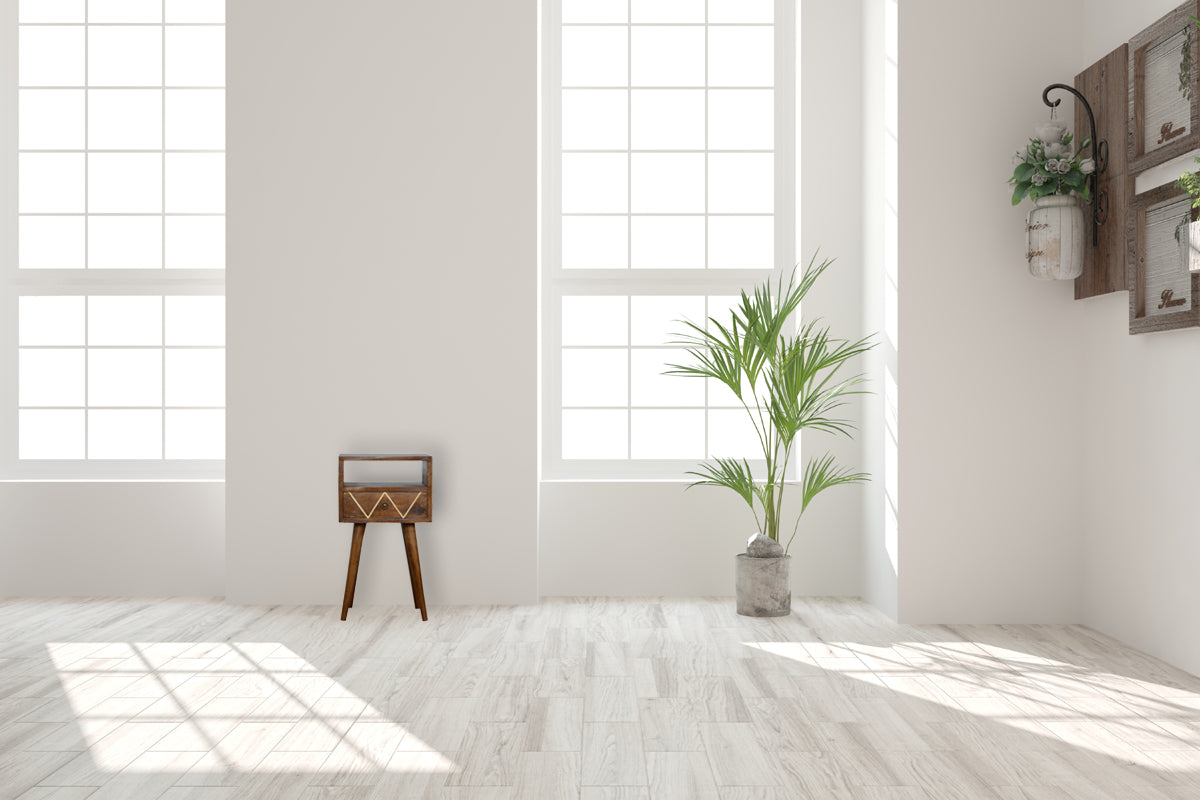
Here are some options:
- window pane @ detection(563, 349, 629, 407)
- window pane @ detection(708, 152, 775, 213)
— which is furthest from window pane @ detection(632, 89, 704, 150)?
window pane @ detection(563, 349, 629, 407)

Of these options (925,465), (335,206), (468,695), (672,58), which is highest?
(672,58)

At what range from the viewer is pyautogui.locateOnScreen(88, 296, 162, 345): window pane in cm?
466

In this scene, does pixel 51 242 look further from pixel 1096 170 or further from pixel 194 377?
pixel 1096 170

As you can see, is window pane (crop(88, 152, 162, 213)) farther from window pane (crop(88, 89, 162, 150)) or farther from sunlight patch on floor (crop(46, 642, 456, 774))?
sunlight patch on floor (crop(46, 642, 456, 774))

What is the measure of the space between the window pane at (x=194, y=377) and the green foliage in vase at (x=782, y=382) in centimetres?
227

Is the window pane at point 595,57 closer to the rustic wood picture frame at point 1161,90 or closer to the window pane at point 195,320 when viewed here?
the window pane at point 195,320

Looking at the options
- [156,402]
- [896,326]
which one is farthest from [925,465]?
[156,402]

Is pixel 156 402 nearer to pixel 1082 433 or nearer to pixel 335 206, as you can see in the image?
pixel 335 206

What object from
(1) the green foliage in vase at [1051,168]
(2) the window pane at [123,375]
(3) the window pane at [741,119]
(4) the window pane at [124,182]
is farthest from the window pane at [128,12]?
(1) the green foliage in vase at [1051,168]

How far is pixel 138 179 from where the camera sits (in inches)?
184

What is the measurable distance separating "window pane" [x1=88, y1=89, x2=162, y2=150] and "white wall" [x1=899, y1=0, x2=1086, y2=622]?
139 inches

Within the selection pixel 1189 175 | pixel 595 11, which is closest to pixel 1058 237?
pixel 1189 175

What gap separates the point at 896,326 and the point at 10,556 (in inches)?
163

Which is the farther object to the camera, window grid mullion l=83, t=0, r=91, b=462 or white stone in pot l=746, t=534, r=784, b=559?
window grid mullion l=83, t=0, r=91, b=462
